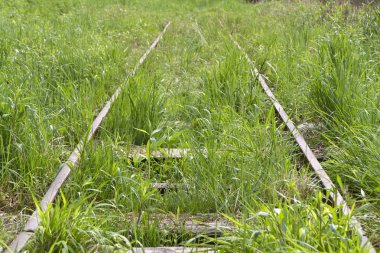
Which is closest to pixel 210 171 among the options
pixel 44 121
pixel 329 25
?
pixel 44 121

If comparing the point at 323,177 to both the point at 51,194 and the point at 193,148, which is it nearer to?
the point at 193,148

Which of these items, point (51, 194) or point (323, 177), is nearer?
point (51, 194)

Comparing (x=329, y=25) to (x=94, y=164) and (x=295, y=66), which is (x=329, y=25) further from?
(x=94, y=164)

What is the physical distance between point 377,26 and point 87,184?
5.28 m

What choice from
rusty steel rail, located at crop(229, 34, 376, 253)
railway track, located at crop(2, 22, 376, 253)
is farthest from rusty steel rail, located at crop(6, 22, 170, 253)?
rusty steel rail, located at crop(229, 34, 376, 253)

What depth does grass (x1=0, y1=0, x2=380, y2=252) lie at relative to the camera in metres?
2.74

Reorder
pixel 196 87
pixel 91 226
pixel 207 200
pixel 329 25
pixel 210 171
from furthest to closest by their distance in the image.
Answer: pixel 329 25 → pixel 196 87 → pixel 210 171 → pixel 207 200 → pixel 91 226

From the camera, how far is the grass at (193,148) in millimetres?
2742

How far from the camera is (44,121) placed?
14.0ft

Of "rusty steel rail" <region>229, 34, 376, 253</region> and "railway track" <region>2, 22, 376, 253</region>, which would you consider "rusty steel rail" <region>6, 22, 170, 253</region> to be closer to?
"railway track" <region>2, 22, 376, 253</region>

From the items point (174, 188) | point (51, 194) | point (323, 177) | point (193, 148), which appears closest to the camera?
point (51, 194)

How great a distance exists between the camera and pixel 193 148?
375 cm

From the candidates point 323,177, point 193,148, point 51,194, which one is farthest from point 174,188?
point 323,177

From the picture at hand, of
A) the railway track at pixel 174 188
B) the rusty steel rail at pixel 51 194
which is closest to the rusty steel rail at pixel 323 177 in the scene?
the railway track at pixel 174 188
